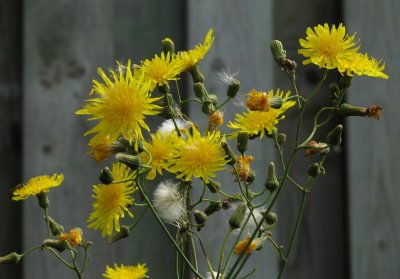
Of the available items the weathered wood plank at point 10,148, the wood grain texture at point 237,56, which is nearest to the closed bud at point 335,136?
the wood grain texture at point 237,56

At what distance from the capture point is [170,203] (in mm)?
934

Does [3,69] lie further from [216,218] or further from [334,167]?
[334,167]

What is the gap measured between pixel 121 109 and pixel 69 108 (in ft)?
3.09

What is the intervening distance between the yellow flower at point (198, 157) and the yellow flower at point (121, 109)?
1.8 inches

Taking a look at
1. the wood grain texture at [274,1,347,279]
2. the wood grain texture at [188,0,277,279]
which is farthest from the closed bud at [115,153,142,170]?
the wood grain texture at [274,1,347,279]

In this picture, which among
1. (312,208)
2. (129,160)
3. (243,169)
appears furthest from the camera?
(312,208)

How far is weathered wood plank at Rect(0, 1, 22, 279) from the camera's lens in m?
1.75

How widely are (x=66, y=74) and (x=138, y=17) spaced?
206 millimetres

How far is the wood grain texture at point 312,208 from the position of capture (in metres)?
1.78

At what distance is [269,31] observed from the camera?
1765 millimetres

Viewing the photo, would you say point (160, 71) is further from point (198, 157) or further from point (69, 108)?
point (69, 108)

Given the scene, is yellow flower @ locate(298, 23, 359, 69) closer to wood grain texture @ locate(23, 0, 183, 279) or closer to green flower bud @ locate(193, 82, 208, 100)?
green flower bud @ locate(193, 82, 208, 100)

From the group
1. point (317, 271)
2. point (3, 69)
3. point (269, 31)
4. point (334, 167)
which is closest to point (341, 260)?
point (317, 271)

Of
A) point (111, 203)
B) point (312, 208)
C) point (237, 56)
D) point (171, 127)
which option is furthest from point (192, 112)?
point (111, 203)
